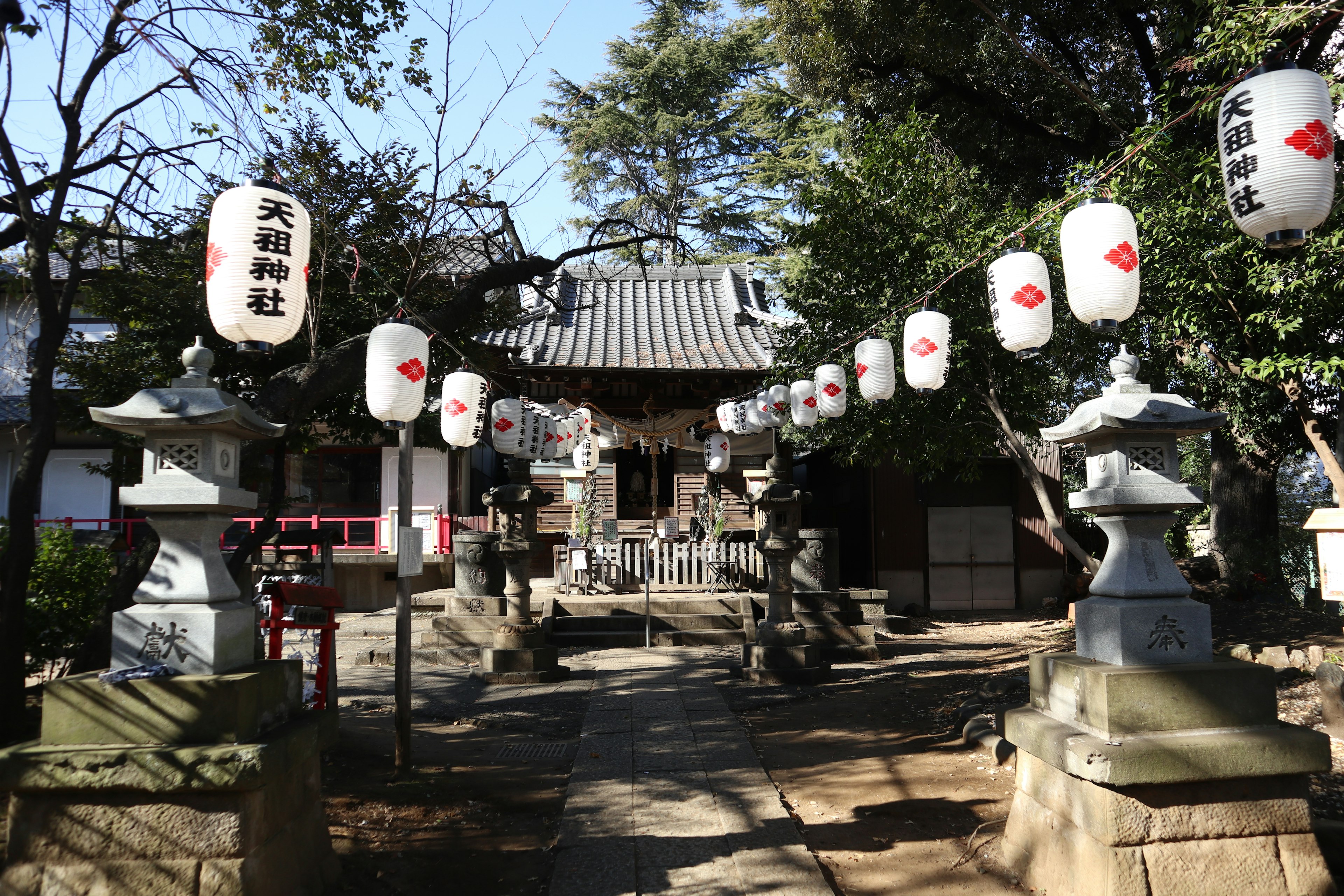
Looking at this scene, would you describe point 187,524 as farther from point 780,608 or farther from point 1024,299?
point 780,608

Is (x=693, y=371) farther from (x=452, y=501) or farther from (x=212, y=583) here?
(x=212, y=583)

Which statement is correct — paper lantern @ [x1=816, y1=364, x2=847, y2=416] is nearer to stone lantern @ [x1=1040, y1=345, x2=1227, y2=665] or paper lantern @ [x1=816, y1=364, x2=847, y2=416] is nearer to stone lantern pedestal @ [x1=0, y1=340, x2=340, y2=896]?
stone lantern @ [x1=1040, y1=345, x2=1227, y2=665]

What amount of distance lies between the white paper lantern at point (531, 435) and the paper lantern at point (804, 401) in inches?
129

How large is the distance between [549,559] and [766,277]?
442 inches

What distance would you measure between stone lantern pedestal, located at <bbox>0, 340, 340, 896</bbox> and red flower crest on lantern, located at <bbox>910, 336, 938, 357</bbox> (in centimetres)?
608

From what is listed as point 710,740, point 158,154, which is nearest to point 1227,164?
point 710,740

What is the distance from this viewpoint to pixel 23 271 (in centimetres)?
746

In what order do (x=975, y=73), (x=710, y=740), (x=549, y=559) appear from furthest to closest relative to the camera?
(x=549, y=559), (x=975, y=73), (x=710, y=740)

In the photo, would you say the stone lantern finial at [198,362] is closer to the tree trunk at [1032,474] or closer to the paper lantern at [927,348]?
the paper lantern at [927,348]

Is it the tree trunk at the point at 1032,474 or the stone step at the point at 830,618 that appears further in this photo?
the stone step at the point at 830,618

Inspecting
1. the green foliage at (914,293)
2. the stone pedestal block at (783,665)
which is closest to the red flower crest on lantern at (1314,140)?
the green foliage at (914,293)

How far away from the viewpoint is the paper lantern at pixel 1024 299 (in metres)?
6.41

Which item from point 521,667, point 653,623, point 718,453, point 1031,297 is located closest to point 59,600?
point 521,667

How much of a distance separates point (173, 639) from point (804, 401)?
7910mm
